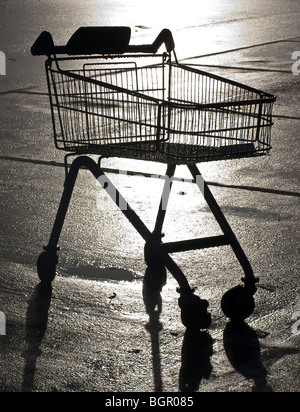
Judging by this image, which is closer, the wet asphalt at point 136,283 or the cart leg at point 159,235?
the wet asphalt at point 136,283

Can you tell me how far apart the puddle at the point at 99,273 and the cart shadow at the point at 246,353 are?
83 cm

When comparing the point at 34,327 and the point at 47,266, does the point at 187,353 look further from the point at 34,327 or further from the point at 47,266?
the point at 47,266

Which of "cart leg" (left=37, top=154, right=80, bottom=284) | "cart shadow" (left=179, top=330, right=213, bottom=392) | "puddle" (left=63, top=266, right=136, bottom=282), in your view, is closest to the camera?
"cart shadow" (left=179, top=330, right=213, bottom=392)

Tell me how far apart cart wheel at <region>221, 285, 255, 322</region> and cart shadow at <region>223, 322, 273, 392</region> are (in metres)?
0.05

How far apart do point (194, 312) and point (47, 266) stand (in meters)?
0.99

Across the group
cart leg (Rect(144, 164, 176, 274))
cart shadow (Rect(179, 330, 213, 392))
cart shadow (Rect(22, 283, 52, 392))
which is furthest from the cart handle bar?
cart shadow (Rect(179, 330, 213, 392))

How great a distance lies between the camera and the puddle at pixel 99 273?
4801 millimetres

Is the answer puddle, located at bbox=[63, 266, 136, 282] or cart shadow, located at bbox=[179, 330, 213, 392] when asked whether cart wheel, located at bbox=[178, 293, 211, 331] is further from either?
puddle, located at bbox=[63, 266, 136, 282]

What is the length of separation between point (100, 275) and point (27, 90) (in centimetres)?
556

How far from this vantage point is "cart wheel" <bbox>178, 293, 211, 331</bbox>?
158 inches

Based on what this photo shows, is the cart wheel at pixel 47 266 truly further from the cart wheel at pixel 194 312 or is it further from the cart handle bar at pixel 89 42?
the cart handle bar at pixel 89 42

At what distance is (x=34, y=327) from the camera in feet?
13.7

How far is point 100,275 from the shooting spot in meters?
4.84

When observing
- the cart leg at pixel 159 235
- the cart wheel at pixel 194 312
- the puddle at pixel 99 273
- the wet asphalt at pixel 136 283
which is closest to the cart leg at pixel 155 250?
the cart wheel at pixel 194 312
